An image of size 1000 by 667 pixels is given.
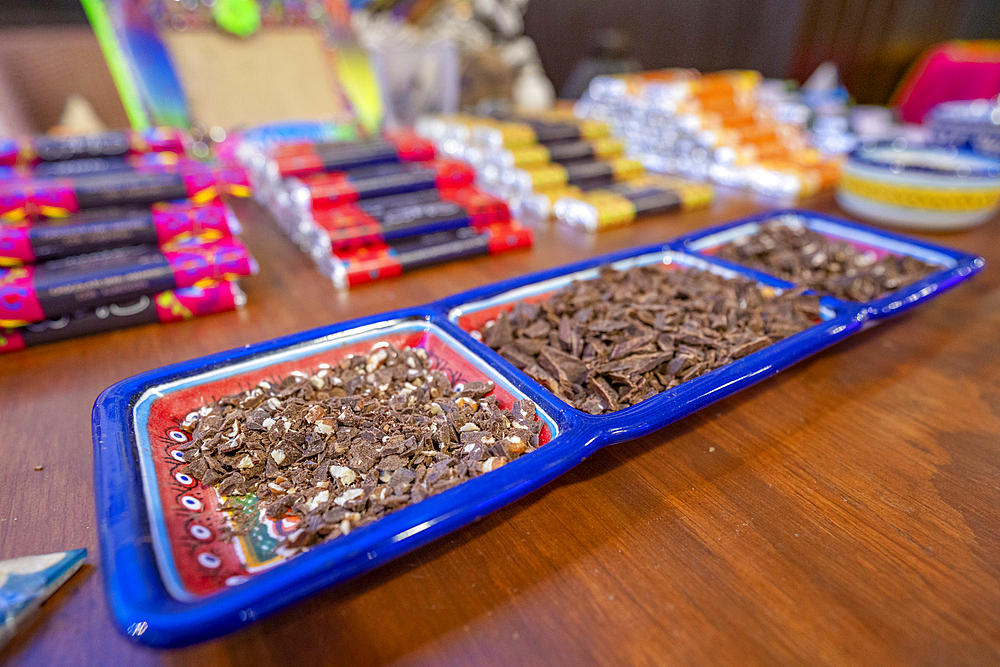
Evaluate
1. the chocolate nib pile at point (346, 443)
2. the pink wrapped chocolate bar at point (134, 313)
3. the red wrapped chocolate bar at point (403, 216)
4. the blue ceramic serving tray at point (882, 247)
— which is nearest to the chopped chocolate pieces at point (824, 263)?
the blue ceramic serving tray at point (882, 247)

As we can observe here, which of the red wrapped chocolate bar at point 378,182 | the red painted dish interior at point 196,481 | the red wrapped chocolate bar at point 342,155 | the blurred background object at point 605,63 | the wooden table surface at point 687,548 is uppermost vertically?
the blurred background object at point 605,63

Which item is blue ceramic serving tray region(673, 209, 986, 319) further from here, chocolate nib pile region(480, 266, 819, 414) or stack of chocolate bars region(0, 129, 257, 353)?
stack of chocolate bars region(0, 129, 257, 353)

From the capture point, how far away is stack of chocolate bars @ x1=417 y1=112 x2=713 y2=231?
1.34m

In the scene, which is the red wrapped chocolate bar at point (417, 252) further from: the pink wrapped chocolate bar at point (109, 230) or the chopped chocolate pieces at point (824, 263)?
the chopped chocolate pieces at point (824, 263)

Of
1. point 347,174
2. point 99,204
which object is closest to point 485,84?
point 347,174

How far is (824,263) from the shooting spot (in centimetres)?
94

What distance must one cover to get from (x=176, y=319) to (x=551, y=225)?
2.74ft

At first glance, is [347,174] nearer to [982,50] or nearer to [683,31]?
[683,31]

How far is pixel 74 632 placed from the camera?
0.39 metres

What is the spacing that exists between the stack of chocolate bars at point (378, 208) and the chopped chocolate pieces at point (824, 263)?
0.44m

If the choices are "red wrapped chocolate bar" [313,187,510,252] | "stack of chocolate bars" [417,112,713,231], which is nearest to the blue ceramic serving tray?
"stack of chocolate bars" [417,112,713,231]

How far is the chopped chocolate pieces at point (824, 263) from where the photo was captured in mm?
835

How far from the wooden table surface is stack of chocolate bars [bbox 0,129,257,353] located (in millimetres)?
82

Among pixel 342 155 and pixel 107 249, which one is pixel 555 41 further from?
pixel 107 249
